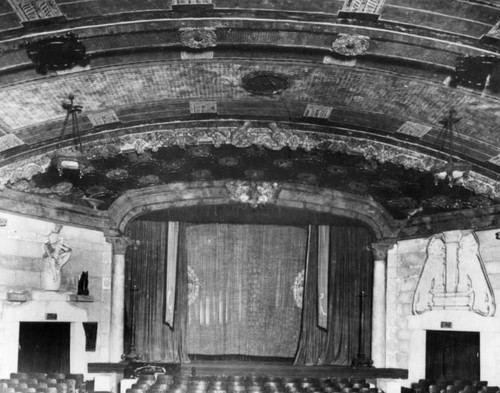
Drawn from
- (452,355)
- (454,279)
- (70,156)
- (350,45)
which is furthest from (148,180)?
(452,355)

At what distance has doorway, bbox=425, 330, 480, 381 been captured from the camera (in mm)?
15102

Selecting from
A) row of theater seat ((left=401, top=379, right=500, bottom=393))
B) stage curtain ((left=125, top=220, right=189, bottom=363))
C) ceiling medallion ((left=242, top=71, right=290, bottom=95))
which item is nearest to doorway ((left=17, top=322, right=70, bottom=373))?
stage curtain ((left=125, top=220, right=189, bottom=363))

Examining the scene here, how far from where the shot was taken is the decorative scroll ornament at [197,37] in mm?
8680

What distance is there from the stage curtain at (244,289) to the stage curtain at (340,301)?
59 cm

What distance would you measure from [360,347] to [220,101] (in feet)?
30.8

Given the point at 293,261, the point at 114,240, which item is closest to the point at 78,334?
the point at 114,240

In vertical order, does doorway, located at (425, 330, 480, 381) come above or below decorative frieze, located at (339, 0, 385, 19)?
below

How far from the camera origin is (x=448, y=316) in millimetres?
15117

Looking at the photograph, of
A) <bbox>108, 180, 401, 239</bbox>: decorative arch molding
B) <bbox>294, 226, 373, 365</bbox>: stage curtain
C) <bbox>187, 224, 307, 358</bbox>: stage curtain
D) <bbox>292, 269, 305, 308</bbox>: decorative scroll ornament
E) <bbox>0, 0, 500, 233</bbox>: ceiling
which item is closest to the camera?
<bbox>0, 0, 500, 233</bbox>: ceiling

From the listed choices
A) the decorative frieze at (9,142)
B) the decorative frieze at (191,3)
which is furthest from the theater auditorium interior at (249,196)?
the decorative frieze at (9,142)

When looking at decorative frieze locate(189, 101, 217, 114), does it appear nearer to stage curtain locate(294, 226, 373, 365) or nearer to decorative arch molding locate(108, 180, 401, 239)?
decorative arch molding locate(108, 180, 401, 239)

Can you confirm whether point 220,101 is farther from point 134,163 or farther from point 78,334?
point 78,334

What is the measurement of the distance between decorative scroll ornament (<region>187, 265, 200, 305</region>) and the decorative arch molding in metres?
2.96

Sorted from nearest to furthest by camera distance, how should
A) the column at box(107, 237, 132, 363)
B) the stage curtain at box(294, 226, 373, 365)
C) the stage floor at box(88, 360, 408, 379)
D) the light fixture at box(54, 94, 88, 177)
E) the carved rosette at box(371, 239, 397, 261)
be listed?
1. the light fixture at box(54, 94, 88, 177)
2. the stage floor at box(88, 360, 408, 379)
3. the column at box(107, 237, 132, 363)
4. the carved rosette at box(371, 239, 397, 261)
5. the stage curtain at box(294, 226, 373, 365)
